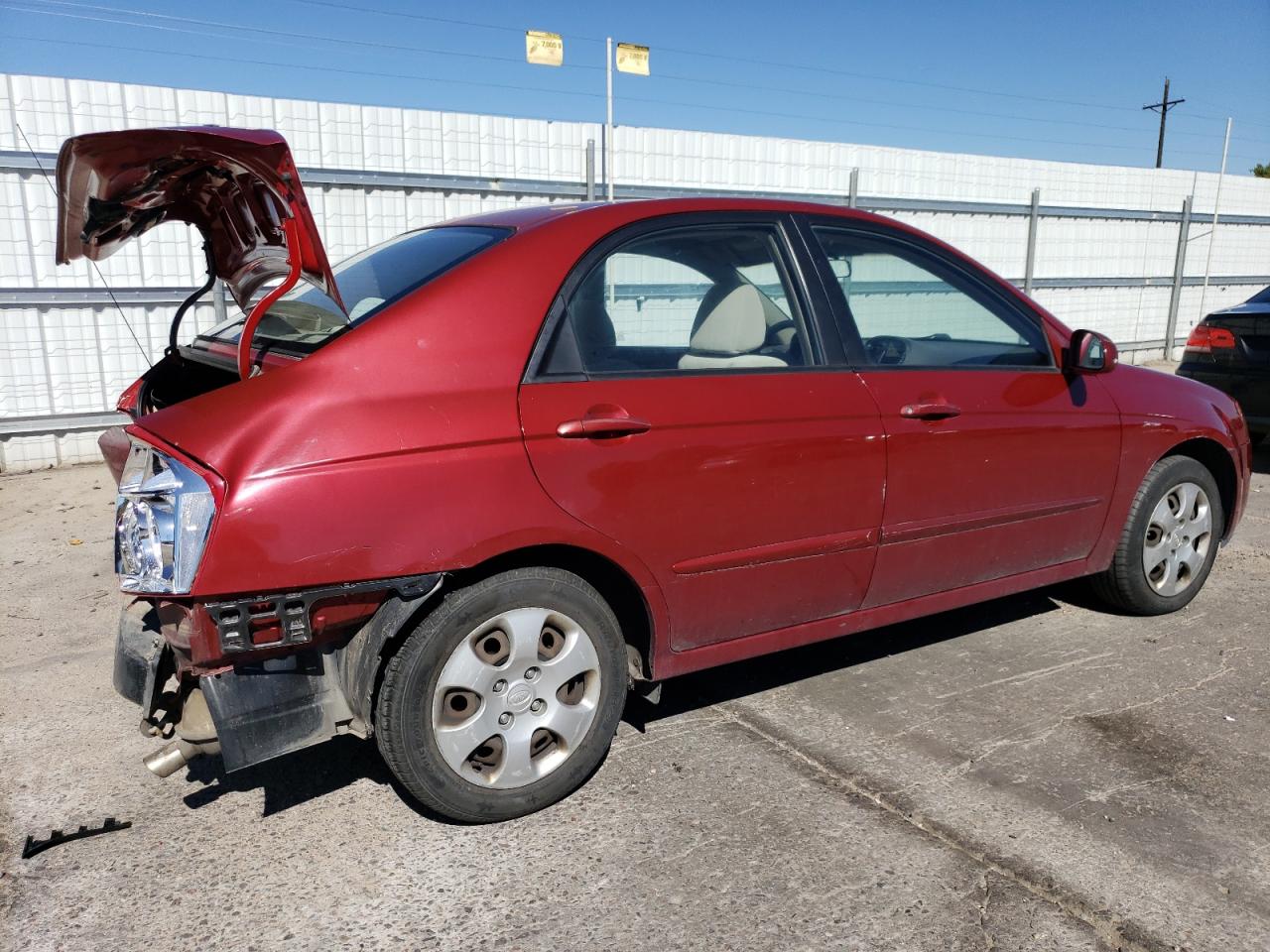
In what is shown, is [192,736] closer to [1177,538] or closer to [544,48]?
[1177,538]

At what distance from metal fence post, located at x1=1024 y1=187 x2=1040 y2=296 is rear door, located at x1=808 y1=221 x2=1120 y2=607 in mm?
9525

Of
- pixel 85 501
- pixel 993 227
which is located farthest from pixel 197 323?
pixel 993 227

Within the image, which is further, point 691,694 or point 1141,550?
point 1141,550

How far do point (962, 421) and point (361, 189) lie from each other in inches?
250

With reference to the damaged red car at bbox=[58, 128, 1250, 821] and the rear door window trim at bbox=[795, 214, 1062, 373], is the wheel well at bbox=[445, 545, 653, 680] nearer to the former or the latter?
the damaged red car at bbox=[58, 128, 1250, 821]

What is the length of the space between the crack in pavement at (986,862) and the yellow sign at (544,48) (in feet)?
22.3

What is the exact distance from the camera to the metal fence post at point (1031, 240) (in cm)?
1242

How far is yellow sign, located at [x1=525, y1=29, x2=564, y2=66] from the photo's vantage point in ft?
27.3

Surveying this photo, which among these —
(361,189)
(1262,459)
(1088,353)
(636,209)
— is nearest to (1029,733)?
(1088,353)

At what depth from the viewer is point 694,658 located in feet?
9.80

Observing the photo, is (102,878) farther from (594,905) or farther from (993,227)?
(993,227)

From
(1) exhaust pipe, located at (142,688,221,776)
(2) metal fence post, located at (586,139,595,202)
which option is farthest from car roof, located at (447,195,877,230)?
(2) metal fence post, located at (586,139,595,202)

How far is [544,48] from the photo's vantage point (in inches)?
330

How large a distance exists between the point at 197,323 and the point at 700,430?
6.55 meters
